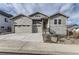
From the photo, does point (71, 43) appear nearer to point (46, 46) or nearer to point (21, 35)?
point (46, 46)

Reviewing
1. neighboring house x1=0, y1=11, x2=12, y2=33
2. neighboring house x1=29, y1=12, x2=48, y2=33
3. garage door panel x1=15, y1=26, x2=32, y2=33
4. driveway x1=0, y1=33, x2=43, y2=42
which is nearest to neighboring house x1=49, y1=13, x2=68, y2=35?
neighboring house x1=29, y1=12, x2=48, y2=33

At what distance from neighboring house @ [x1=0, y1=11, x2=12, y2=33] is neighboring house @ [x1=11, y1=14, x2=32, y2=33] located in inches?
2.8

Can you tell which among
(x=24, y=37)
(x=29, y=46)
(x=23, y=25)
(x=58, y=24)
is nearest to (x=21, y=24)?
(x=23, y=25)

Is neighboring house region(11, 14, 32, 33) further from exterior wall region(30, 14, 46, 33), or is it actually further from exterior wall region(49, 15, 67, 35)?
exterior wall region(49, 15, 67, 35)

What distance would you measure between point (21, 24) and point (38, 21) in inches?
10.7

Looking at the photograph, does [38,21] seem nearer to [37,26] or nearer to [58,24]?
[37,26]

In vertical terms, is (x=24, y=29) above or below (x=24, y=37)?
above

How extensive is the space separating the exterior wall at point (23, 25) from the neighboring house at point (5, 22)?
91 mm

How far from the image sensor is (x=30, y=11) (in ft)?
10.4

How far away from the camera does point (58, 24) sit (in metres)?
3.13

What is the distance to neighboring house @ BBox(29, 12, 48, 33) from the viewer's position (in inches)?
125

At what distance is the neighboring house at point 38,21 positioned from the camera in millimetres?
3172

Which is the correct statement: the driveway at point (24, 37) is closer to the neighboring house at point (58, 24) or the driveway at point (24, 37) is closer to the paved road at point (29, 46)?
the paved road at point (29, 46)
